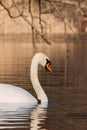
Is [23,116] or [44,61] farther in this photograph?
[44,61]

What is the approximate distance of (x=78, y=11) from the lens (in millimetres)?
14242

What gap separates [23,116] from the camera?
1439 centimetres

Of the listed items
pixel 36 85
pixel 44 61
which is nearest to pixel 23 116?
pixel 36 85

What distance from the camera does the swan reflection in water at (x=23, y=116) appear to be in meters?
13.3

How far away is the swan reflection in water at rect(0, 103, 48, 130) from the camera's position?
43.7 ft

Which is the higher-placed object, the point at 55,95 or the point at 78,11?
the point at 78,11

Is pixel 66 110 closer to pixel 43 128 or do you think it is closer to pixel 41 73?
pixel 43 128

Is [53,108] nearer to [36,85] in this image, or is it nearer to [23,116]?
[23,116]

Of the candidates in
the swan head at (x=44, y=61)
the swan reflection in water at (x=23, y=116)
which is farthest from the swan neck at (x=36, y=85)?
the swan reflection in water at (x=23, y=116)

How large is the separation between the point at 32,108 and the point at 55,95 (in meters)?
1.94

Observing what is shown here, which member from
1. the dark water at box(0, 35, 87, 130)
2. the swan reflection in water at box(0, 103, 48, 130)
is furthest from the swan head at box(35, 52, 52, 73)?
the swan reflection in water at box(0, 103, 48, 130)

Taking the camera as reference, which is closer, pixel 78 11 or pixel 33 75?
pixel 78 11

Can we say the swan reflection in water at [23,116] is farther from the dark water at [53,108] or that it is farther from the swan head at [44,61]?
the swan head at [44,61]

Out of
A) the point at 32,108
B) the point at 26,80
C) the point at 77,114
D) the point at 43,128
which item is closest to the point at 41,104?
the point at 32,108
